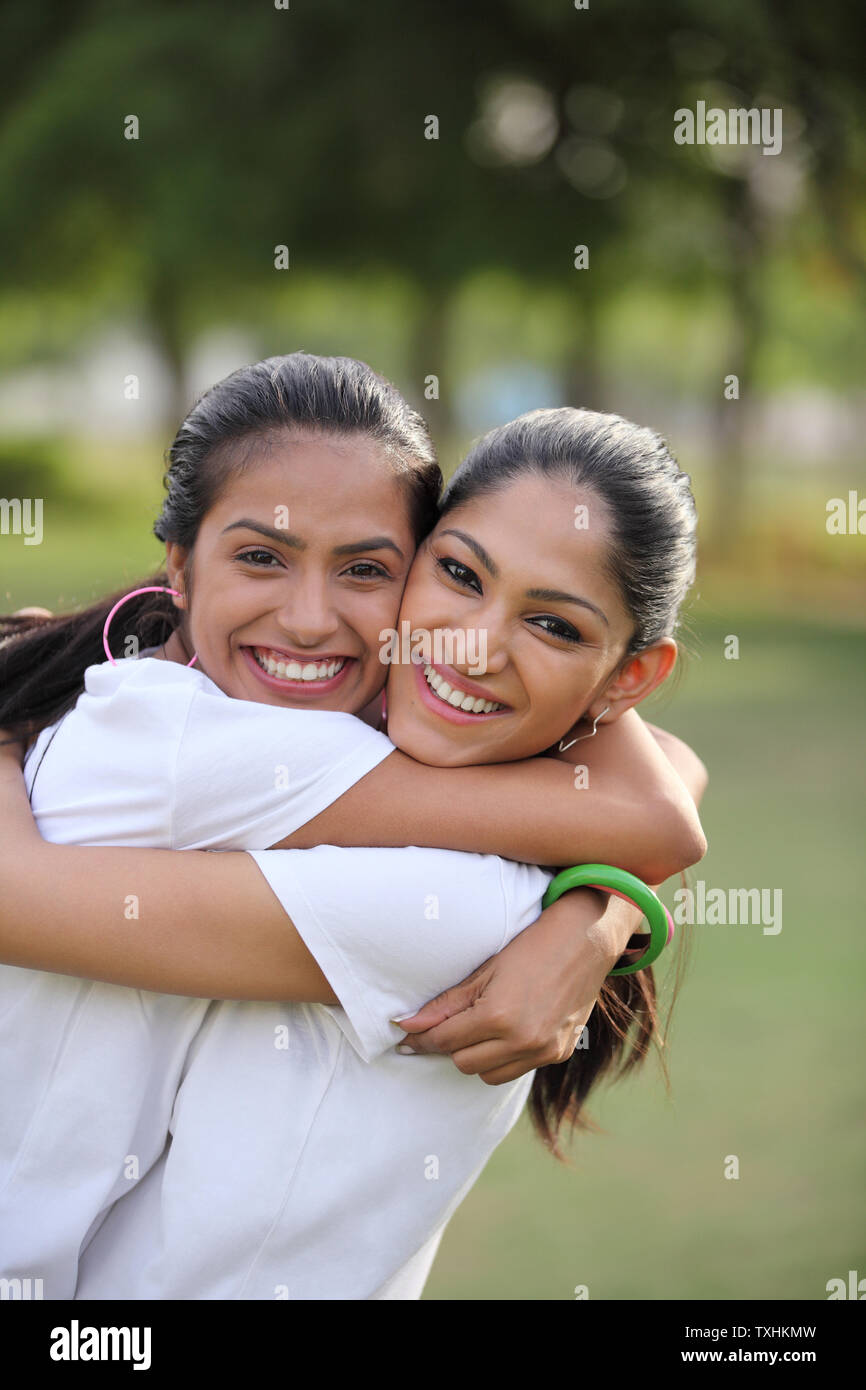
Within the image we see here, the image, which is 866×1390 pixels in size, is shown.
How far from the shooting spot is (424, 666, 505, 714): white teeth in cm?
179

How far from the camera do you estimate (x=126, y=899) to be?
1625 mm

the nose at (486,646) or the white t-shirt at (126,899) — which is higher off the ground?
the nose at (486,646)

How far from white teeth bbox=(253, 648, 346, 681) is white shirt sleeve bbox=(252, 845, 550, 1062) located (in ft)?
1.00

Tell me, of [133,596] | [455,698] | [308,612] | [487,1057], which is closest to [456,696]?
[455,698]

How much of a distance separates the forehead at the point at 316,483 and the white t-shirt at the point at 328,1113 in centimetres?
46

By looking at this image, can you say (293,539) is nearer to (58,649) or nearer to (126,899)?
(58,649)

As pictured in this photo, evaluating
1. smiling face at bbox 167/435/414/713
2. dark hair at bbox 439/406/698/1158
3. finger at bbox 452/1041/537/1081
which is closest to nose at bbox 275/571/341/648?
smiling face at bbox 167/435/414/713

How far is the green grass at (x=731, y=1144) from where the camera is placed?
3.57 meters

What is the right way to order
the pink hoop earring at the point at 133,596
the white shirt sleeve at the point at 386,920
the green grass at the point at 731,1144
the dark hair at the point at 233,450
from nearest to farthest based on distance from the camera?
1. the white shirt sleeve at the point at 386,920
2. the dark hair at the point at 233,450
3. the pink hoop earring at the point at 133,596
4. the green grass at the point at 731,1144

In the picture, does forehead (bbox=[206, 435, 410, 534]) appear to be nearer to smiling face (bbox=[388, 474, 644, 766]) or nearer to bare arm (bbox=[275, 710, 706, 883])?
smiling face (bbox=[388, 474, 644, 766])

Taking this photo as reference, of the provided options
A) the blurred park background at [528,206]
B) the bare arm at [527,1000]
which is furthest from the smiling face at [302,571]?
the blurred park background at [528,206]

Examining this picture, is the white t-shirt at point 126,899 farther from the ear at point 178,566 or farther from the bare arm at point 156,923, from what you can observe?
the ear at point 178,566

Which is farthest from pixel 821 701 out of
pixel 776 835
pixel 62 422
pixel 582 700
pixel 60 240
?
pixel 62 422

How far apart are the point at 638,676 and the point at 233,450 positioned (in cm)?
64
